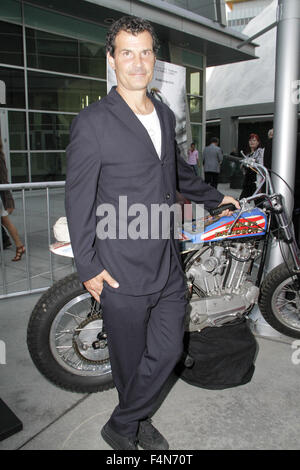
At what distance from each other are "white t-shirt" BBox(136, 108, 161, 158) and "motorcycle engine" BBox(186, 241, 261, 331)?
112cm

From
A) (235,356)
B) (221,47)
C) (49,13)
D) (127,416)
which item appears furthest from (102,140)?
(221,47)

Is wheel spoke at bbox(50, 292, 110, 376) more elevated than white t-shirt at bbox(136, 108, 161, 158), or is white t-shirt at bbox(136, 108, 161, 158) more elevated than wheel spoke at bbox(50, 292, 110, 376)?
white t-shirt at bbox(136, 108, 161, 158)

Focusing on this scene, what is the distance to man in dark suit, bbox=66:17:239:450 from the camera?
178cm

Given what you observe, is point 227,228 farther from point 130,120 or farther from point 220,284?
point 130,120

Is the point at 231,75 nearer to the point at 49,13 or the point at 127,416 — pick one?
the point at 49,13

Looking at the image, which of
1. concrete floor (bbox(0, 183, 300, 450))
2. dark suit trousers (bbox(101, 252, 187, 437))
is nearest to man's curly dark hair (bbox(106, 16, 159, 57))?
dark suit trousers (bbox(101, 252, 187, 437))

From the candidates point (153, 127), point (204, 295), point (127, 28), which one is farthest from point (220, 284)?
point (127, 28)

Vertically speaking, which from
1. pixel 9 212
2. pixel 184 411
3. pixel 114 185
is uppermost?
pixel 114 185

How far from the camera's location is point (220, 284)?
2.95 meters

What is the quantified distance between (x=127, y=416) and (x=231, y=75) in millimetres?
38827

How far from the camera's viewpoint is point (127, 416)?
2.06 meters

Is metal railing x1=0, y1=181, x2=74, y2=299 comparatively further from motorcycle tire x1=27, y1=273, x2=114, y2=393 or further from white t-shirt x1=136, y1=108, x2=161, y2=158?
white t-shirt x1=136, y1=108, x2=161, y2=158

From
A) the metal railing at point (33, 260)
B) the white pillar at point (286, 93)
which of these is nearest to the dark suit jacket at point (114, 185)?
the white pillar at point (286, 93)

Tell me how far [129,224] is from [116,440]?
1.14 m
